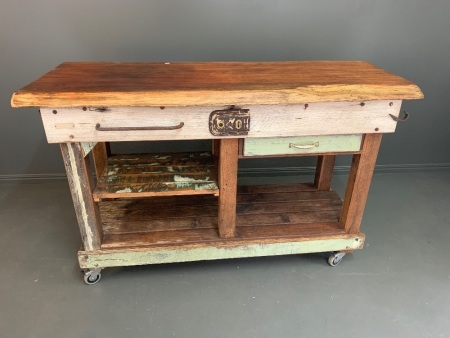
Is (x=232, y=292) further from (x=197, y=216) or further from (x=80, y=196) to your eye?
(x=80, y=196)

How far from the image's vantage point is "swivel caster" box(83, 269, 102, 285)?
1.73 meters

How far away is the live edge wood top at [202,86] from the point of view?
1.36 meters

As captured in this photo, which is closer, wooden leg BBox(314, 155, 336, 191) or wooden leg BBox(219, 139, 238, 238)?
wooden leg BBox(219, 139, 238, 238)

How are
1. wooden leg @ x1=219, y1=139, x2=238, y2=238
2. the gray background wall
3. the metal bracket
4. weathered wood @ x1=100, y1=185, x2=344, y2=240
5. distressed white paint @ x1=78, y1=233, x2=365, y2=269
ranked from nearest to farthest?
the metal bracket → wooden leg @ x1=219, y1=139, x2=238, y2=238 → distressed white paint @ x1=78, y1=233, x2=365, y2=269 → weathered wood @ x1=100, y1=185, x2=344, y2=240 → the gray background wall

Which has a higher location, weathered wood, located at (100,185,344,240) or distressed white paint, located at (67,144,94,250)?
distressed white paint, located at (67,144,94,250)

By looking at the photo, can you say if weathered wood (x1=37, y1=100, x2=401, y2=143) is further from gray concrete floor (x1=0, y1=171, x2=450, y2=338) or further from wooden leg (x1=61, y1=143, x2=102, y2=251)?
gray concrete floor (x1=0, y1=171, x2=450, y2=338)

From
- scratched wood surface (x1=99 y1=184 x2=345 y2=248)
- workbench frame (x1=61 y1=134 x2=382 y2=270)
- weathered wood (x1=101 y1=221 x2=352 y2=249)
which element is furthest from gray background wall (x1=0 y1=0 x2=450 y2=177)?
weathered wood (x1=101 y1=221 x2=352 y2=249)

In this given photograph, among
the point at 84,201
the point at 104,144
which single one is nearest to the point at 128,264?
the point at 84,201

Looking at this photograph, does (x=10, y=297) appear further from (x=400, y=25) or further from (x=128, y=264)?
(x=400, y=25)

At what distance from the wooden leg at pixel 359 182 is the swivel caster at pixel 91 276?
1.27 metres

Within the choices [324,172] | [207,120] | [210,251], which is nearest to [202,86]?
[207,120]

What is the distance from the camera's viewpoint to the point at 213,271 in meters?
1.85

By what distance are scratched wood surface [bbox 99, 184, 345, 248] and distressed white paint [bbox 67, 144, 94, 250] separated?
83 millimetres

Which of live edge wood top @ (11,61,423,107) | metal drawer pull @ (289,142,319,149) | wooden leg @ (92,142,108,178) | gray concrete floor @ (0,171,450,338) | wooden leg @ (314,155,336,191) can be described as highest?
live edge wood top @ (11,61,423,107)
